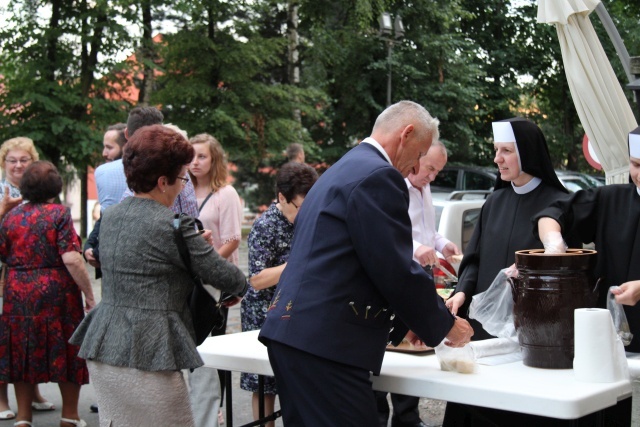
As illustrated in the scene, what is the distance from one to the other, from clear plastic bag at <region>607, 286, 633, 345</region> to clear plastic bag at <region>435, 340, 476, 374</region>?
55 cm

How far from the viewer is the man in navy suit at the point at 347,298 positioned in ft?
9.77

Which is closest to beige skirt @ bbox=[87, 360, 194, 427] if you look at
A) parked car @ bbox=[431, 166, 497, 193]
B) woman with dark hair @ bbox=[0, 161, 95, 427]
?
woman with dark hair @ bbox=[0, 161, 95, 427]

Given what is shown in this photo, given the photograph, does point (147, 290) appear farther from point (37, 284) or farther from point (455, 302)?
point (37, 284)

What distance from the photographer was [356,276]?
119 inches

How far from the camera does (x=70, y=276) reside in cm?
579

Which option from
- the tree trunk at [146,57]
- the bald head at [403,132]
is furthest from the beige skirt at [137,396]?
the tree trunk at [146,57]

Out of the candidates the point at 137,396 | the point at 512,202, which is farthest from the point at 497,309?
the point at 137,396

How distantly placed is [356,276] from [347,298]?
8 centimetres

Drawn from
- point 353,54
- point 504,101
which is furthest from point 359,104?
point 504,101

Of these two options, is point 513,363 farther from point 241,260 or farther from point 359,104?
point 359,104

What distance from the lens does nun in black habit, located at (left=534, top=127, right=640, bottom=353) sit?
11.6ft

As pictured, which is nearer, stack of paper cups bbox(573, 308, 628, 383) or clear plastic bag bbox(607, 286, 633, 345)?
stack of paper cups bbox(573, 308, 628, 383)

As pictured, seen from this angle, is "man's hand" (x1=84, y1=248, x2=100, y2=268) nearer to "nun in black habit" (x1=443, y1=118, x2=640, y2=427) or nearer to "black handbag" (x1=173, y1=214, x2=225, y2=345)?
"black handbag" (x1=173, y1=214, x2=225, y2=345)

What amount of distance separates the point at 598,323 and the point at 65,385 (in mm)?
3911
